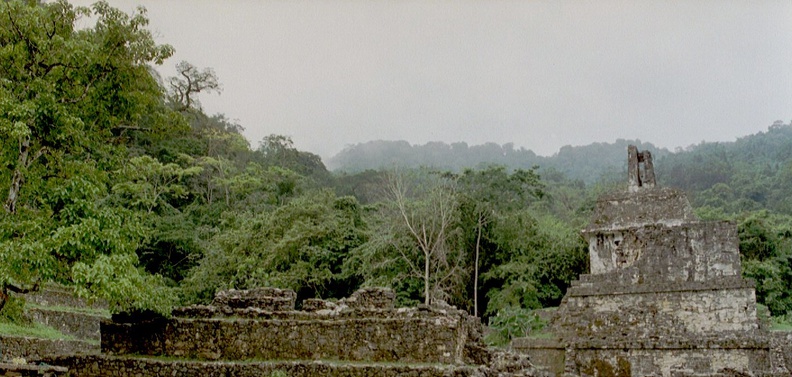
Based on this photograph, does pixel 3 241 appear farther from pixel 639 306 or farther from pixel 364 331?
pixel 639 306

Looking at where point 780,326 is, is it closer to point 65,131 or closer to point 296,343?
point 296,343

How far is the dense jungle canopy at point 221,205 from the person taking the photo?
10.5 meters

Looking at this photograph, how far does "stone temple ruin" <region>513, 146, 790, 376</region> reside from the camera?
1538cm

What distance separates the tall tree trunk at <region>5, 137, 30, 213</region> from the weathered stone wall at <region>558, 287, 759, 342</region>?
42.4 ft

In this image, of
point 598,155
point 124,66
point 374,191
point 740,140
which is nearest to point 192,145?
point 374,191

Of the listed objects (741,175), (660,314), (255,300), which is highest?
(741,175)

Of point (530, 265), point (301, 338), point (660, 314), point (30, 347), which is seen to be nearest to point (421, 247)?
point (530, 265)

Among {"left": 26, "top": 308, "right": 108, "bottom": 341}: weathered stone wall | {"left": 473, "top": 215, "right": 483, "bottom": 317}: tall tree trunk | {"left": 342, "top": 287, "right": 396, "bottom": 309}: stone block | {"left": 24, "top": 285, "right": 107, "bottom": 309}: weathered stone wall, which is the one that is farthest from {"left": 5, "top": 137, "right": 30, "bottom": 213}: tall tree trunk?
{"left": 473, "top": 215, "right": 483, "bottom": 317}: tall tree trunk

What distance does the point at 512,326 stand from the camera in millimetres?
21891

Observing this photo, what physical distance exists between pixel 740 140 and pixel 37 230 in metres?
91.2

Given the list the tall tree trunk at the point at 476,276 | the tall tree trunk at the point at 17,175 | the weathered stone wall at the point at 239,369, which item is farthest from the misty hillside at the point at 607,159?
the tall tree trunk at the point at 17,175

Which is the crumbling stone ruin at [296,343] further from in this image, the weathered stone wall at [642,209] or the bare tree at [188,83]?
the bare tree at [188,83]

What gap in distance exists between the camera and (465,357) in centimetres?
1318

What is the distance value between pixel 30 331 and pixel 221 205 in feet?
69.8
